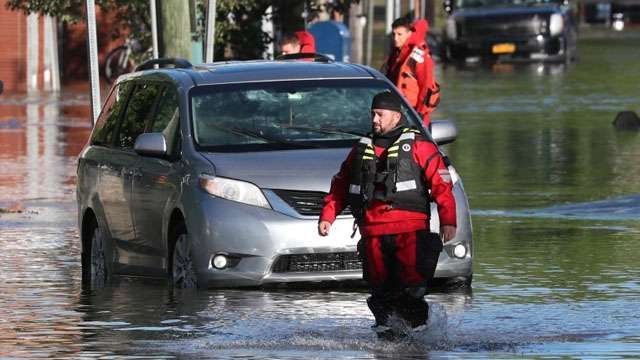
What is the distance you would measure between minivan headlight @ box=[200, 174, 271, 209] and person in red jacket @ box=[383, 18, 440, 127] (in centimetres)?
450

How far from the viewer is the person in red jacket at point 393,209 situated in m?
10.4

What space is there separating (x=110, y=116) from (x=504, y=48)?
3617 cm

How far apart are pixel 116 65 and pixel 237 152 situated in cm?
2907

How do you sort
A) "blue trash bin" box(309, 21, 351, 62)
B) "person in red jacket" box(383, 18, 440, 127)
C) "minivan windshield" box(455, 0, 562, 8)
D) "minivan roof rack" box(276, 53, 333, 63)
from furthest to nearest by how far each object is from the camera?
"minivan windshield" box(455, 0, 562, 8)
"blue trash bin" box(309, 21, 351, 62)
"person in red jacket" box(383, 18, 440, 127)
"minivan roof rack" box(276, 53, 333, 63)

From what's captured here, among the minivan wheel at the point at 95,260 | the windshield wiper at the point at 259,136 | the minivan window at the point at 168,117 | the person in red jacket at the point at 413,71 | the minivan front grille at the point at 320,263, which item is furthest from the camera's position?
the person in red jacket at the point at 413,71

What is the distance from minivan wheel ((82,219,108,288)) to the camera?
45.9 feet

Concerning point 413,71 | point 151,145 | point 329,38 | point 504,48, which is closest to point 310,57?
point 413,71

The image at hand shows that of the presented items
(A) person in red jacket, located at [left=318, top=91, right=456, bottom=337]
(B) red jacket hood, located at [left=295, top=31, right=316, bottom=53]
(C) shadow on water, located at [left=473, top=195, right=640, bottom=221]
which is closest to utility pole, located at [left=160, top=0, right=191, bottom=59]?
(B) red jacket hood, located at [left=295, top=31, right=316, bottom=53]

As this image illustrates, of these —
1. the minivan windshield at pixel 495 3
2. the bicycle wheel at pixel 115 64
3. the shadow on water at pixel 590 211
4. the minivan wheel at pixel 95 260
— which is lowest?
the bicycle wheel at pixel 115 64

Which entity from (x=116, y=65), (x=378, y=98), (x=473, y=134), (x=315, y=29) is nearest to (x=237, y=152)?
(x=378, y=98)

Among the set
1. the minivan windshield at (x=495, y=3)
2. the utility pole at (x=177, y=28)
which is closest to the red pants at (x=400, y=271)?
the utility pole at (x=177, y=28)

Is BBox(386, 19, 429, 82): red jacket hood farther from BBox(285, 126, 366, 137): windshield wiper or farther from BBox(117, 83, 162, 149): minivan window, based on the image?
BBox(285, 126, 366, 137): windshield wiper

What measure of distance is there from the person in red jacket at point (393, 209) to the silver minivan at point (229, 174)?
1.76 meters

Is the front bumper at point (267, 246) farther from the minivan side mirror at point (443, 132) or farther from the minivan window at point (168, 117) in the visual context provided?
the minivan window at point (168, 117)
